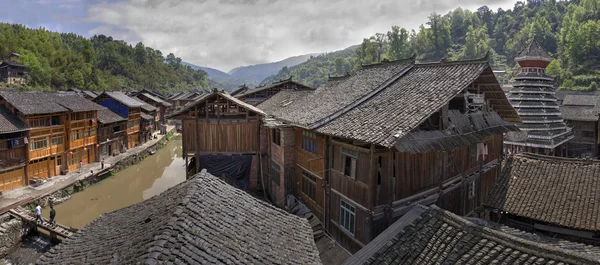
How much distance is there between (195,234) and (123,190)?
30.4 meters

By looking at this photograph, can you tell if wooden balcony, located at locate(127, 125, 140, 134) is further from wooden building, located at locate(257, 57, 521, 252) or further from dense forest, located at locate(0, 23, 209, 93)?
wooden building, located at locate(257, 57, 521, 252)

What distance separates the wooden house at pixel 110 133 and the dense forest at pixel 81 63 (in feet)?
92.7

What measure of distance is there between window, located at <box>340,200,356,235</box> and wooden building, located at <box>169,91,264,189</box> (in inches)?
356

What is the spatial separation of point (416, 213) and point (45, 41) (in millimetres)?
92792

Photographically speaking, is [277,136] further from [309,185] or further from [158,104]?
[158,104]

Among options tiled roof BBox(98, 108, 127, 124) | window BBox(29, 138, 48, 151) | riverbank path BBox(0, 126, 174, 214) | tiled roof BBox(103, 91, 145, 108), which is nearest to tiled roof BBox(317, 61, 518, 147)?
riverbank path BBox(0, 126, 174, 214)

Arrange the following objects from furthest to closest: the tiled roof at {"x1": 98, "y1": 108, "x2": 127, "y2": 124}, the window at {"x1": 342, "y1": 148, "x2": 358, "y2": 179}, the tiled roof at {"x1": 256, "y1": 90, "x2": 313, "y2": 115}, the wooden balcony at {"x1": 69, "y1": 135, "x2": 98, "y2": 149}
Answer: the tiled roof at {"x1": 98, "y1": 108, "x2": 127, "y2": 124} < the wooden balcony at {"x1": 69, "y1": 135, "x2": 98, "y2": 149} < the tiled roof at {"x1": 256, "y1": 90, "x2": 313, "y2": 115} < the window at {"x1": 342, "y1": 148, "x2": 358, "y2": 179}

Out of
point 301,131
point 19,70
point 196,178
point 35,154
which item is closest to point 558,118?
point 301,131

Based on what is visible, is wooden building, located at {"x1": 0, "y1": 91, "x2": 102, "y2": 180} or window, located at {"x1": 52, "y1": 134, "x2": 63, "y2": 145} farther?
window, located at {"x1": 52, "y1": 134, "x2": 63, "y2": 145}

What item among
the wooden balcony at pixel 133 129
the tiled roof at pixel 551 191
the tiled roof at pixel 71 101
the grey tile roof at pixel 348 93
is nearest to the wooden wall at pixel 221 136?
the grey tile roof at pixel 348 93

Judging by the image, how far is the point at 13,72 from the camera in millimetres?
57844

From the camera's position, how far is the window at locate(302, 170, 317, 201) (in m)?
16.4

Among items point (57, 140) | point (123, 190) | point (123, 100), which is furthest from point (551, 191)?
point (123, 100)

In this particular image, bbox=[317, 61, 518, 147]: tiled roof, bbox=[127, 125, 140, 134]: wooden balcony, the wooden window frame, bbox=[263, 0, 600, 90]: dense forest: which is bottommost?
bbox=[127, 125, 140, 134]: wooden balcony
